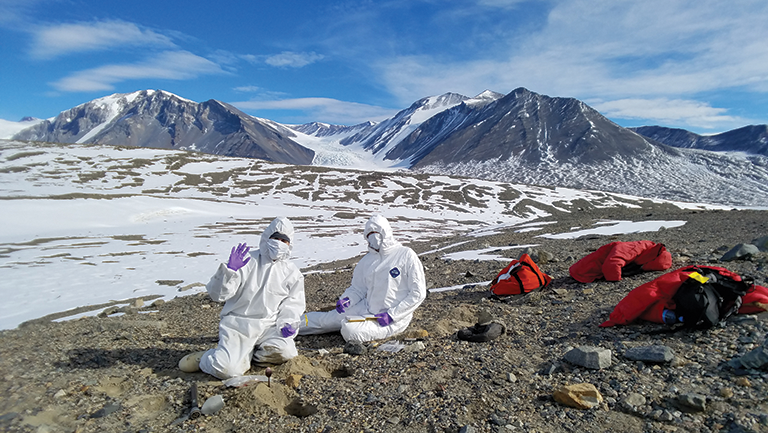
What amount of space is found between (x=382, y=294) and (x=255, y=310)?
2.30 m

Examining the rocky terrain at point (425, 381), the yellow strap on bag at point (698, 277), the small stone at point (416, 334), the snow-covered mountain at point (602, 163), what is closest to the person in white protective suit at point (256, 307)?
the rocky terrain at point (425, 381)

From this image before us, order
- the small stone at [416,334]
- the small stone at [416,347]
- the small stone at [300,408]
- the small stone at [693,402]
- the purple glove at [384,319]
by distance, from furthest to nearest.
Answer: the purple glove at [384,319]
the small stone at [416,334]
the small stone at [416,347]
the small stone at [300,408]
the small stone at [693,402]

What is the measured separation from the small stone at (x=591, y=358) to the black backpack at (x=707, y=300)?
1.55 meters

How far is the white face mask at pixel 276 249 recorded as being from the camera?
19.3ft

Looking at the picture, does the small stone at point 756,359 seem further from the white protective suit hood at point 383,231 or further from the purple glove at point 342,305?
the purple glove at point 342,305

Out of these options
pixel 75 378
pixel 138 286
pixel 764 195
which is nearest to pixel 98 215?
pixel 138 286

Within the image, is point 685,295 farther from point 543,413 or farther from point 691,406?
point 543,413

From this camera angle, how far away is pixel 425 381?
15.9ft

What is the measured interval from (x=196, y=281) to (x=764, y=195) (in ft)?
492

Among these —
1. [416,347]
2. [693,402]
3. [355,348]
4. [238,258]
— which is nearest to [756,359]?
[693,402]

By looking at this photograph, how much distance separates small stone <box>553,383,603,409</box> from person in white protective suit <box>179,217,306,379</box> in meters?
3.77

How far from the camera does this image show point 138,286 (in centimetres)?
1376

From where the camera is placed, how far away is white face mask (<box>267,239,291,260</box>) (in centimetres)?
588

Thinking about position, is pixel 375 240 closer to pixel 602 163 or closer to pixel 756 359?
pixel 756 359
